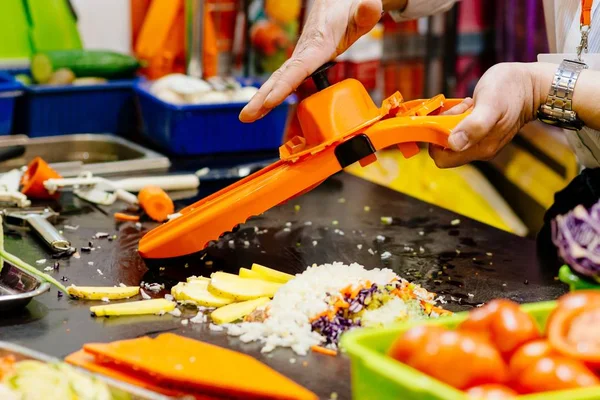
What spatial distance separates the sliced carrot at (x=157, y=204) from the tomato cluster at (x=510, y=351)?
1157mm

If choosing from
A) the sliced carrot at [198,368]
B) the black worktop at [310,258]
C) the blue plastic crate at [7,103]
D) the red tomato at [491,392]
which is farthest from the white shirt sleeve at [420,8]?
the red tomato at [491,392]

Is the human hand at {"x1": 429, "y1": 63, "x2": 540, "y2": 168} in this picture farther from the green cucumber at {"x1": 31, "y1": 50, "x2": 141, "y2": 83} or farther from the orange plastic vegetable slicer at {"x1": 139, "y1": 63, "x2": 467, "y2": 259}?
the green cucumber at {"x1": 31, "y1": 50, "x2": 141, "y2": 83}

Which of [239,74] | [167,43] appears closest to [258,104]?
[167,43]

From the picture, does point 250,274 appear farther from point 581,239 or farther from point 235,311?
point 581,239

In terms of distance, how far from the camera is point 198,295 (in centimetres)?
154

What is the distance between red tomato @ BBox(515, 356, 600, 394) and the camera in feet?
3.01

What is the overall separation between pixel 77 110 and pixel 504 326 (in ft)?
7.23

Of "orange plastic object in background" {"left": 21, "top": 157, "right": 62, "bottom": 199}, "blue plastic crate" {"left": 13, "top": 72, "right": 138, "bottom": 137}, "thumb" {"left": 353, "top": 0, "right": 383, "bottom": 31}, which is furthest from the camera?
"blue plastic crate" {"left": 13, "top": 72, "right": 138, "bottom": 137}

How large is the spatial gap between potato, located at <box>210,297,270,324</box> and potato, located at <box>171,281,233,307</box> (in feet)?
0.09

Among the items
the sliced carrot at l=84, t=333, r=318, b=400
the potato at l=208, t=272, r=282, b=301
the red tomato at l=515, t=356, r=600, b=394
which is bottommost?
the potato at l=208, t=272, r=282, b=301

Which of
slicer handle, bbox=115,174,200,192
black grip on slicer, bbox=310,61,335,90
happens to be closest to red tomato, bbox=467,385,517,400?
black grip on slicer, bbox=310,61,335,90

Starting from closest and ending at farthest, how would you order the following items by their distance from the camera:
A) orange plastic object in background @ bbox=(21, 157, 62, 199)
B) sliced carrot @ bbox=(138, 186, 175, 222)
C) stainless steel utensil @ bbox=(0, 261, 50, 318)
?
stainless steel utensil @ bbox=(0, 261, 50, 318)
sliced carrot @ bbox=(138, 186, 175, 222)
orange plastic object in background @ bbox=(21, 157, 62, 199)

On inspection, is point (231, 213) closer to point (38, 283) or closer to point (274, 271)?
point (274, 271)

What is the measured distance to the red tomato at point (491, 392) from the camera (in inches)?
36.1
